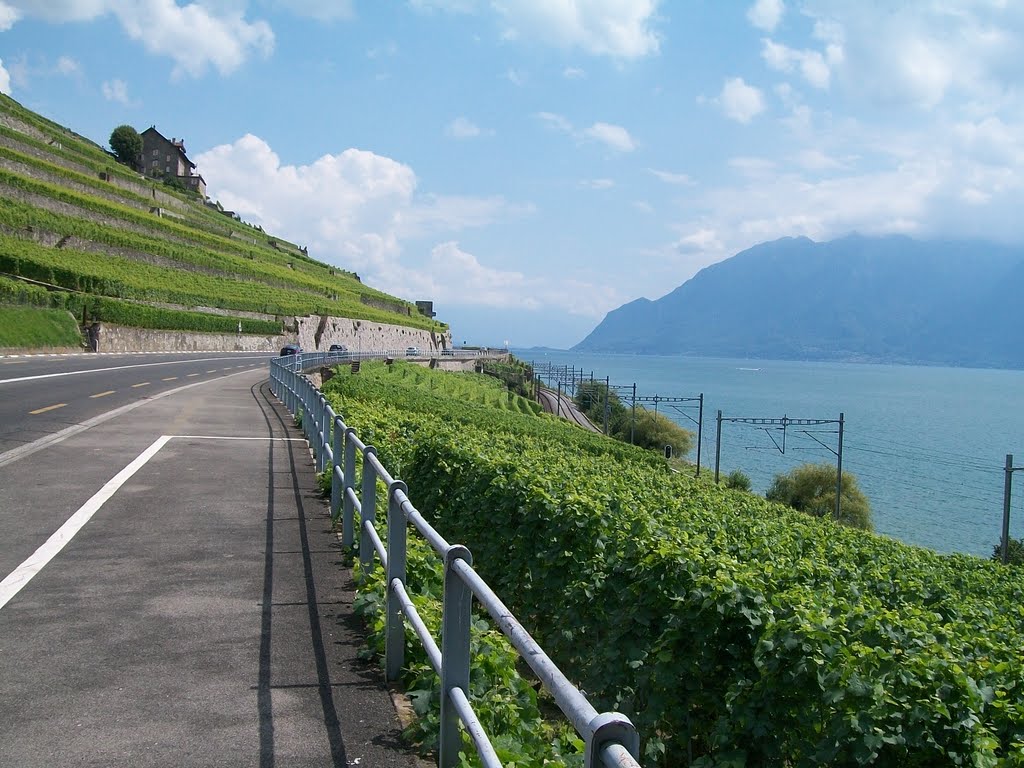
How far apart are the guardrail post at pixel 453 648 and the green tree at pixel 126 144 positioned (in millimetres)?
155331

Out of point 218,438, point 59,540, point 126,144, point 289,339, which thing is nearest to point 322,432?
point 59,540

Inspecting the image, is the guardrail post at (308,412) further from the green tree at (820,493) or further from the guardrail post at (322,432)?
the green tree at (820,493)

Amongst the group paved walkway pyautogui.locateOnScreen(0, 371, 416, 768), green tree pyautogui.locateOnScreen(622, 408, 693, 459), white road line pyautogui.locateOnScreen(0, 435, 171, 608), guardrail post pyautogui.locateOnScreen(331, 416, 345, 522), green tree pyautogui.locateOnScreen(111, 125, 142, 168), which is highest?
green tree pyautogui.locateOnScreen(111, 125, 142, 168)

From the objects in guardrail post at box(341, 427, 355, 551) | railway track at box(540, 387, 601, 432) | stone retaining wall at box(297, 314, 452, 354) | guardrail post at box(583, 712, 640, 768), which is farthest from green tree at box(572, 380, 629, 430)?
guardrail post at box(583, 712, 640, 768)

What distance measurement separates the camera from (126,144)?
143750mm

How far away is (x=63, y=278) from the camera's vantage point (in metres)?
52.1

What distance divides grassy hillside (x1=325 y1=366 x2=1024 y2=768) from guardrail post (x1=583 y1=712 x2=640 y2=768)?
2021 mm

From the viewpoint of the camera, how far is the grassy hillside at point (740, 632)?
3936 millimetres

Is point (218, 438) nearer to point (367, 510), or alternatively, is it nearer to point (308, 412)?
point (308, 412)

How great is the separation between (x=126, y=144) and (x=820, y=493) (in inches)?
5006

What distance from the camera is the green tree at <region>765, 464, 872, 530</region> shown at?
5028 cm

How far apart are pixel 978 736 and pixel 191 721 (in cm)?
374

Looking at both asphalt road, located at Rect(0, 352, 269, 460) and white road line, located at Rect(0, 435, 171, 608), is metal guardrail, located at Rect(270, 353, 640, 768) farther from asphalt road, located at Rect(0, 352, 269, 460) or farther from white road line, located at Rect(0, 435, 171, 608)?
asphalt road, located at Rect(0, 352, 269, 460)

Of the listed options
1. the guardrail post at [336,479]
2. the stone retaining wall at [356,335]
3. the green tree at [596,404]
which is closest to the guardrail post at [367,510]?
the guardrail post at [336,479]
